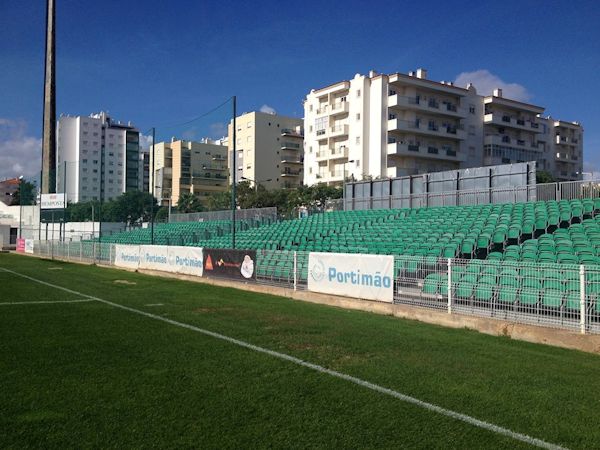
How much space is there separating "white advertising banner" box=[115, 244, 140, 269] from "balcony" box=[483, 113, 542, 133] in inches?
2194

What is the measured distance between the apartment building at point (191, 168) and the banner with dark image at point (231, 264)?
88.8 metres

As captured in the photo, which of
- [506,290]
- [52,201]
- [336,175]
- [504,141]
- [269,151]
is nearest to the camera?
[506,290]

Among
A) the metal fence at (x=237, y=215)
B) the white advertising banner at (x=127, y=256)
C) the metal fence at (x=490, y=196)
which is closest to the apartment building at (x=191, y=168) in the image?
the metal fence at (x=237, y=215)

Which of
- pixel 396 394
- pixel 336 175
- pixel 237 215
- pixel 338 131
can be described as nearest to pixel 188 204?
pixel 336 175

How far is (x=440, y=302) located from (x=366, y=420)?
7.71m

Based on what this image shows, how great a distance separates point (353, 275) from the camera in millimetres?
14914

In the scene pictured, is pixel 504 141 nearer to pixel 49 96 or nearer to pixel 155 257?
pixel 49 96

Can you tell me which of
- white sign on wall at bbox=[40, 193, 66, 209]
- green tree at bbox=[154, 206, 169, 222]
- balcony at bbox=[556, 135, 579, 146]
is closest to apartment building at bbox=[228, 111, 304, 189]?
green tree at bbox=[154, 206, 169, 222]

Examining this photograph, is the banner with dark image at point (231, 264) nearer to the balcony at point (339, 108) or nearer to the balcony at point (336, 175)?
the balcony at point (336, 175)

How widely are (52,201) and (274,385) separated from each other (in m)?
47.4

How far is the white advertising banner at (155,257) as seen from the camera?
998 inches

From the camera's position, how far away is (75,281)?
69.1ft

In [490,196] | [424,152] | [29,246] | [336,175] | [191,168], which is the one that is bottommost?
[29,246]

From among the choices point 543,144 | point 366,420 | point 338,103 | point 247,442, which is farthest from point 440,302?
point 543,144
